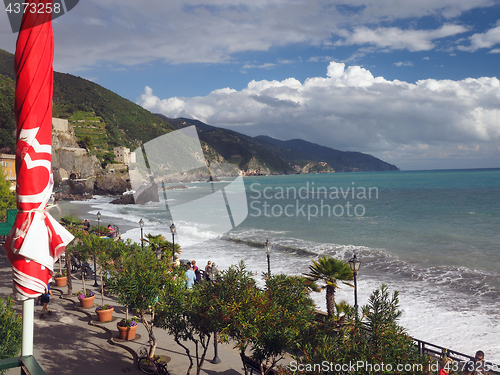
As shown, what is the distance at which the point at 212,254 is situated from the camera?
2794cm

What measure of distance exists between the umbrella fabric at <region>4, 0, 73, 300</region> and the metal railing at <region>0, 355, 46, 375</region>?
41 centimetres

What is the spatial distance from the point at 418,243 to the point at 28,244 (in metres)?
35.1

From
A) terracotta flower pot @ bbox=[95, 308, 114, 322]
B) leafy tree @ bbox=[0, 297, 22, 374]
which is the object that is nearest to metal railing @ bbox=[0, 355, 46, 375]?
leafy tree @ bbox=[0, 297, 22, 374]

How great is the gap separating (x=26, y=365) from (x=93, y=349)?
935 centimetres

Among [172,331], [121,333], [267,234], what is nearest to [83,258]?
[121,333]

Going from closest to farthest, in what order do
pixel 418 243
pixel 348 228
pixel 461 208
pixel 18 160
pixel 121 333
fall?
pixel 18 160
pixel 121 333
pixel 418 243
pixel 348 228
pixel 461 208

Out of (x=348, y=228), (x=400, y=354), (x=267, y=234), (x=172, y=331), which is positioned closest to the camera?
(x=400, y=354)

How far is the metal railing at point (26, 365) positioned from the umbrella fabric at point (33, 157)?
0.41 m

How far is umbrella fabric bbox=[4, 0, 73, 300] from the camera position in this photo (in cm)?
240

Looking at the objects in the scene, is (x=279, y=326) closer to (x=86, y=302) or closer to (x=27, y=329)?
(x=27, y=329)

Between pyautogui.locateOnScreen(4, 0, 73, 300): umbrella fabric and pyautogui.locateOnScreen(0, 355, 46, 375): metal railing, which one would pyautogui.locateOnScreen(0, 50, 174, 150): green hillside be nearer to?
pyautogui.locateOnScreen(4, 0, 73, 300): umbrella fabric

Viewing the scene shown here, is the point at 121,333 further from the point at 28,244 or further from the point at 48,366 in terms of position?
the point at 28,244

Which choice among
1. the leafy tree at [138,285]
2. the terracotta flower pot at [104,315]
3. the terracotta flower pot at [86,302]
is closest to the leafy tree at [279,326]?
the leafy tree at [138,285]

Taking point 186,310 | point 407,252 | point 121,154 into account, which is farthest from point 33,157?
point 121,154
